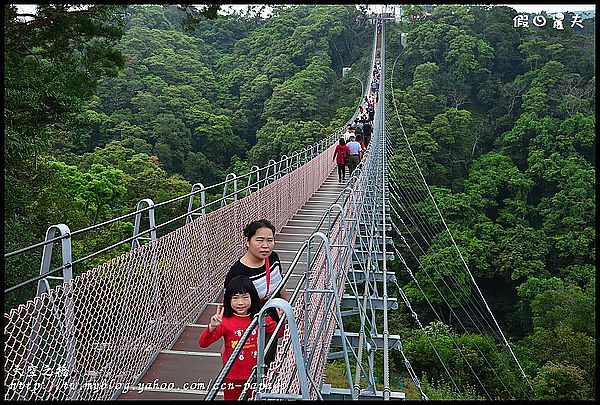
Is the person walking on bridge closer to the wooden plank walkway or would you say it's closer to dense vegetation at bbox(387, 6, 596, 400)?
dense vegetation at bbox(387, 6, 596, 400)

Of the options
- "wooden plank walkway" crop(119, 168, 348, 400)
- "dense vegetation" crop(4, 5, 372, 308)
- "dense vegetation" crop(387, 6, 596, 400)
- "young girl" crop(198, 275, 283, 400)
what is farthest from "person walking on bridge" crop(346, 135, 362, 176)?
"young girl" crop(198, 275, 283, 400)

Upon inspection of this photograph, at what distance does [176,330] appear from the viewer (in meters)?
3.09

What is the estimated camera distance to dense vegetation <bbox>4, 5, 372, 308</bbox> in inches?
237

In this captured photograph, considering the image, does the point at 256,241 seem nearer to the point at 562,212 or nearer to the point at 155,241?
the point at 155,241

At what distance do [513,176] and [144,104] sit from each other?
49.0 feet

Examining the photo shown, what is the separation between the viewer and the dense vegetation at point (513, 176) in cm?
1205

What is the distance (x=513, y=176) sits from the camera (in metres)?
21.7

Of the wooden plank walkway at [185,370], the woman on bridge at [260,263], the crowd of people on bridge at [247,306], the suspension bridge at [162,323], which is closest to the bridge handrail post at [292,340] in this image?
the suspension bridge at [162,323]

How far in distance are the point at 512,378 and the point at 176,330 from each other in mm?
9397

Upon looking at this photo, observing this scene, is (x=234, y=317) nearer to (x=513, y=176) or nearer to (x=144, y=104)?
(x=513, y=176)

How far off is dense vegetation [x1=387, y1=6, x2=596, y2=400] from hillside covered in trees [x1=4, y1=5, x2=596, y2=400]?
2.6 inches

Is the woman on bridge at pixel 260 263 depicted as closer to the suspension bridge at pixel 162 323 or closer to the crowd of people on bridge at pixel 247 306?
the crowd of people on bridge at pixel 247 306

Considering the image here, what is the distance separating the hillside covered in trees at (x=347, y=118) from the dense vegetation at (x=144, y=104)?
1.9 inches

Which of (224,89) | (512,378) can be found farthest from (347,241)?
(224,89)
